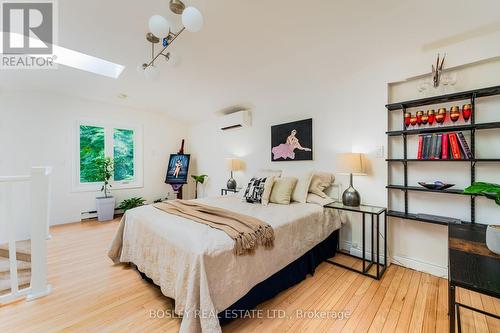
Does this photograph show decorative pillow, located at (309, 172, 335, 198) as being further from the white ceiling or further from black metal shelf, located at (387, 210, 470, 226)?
the white ceiling

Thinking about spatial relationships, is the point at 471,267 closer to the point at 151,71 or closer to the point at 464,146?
the point at 464,146

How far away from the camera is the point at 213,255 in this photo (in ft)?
4.55

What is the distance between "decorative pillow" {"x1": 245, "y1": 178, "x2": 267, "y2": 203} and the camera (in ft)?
9.24

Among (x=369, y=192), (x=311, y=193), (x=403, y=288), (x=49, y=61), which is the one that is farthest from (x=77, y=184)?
(x=403, y=288)

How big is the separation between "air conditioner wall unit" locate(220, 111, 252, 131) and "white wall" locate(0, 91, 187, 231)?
6.94 feet

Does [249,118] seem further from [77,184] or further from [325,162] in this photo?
[77,184]

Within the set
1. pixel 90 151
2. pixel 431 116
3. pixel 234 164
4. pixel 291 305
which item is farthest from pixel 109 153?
pixel 431 116

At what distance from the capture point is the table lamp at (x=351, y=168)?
2377mm

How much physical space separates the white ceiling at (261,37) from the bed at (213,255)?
69.9 inches

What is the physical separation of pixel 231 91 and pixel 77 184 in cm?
355

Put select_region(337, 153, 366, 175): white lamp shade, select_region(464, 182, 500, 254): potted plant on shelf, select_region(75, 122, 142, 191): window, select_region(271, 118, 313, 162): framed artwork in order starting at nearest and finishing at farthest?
select_region(464, 182, 500, 254): potted plant on shelf
select_region(337, 153, 366, 175): white lamp shade
select_region(271, 118, 313, 162): framed artwork
select_region(75, 122, 142, 191): window

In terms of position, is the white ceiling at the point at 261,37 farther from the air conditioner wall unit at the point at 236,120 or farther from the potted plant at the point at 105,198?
the potted plant at the point at 105,198

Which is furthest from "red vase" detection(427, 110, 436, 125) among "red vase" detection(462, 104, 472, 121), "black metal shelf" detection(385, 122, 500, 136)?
"red vase" detection(462, 104, 472, 121)

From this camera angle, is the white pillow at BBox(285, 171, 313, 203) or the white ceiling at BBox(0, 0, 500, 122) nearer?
the white ceiling at BBox(0, 0, 500, 122)
